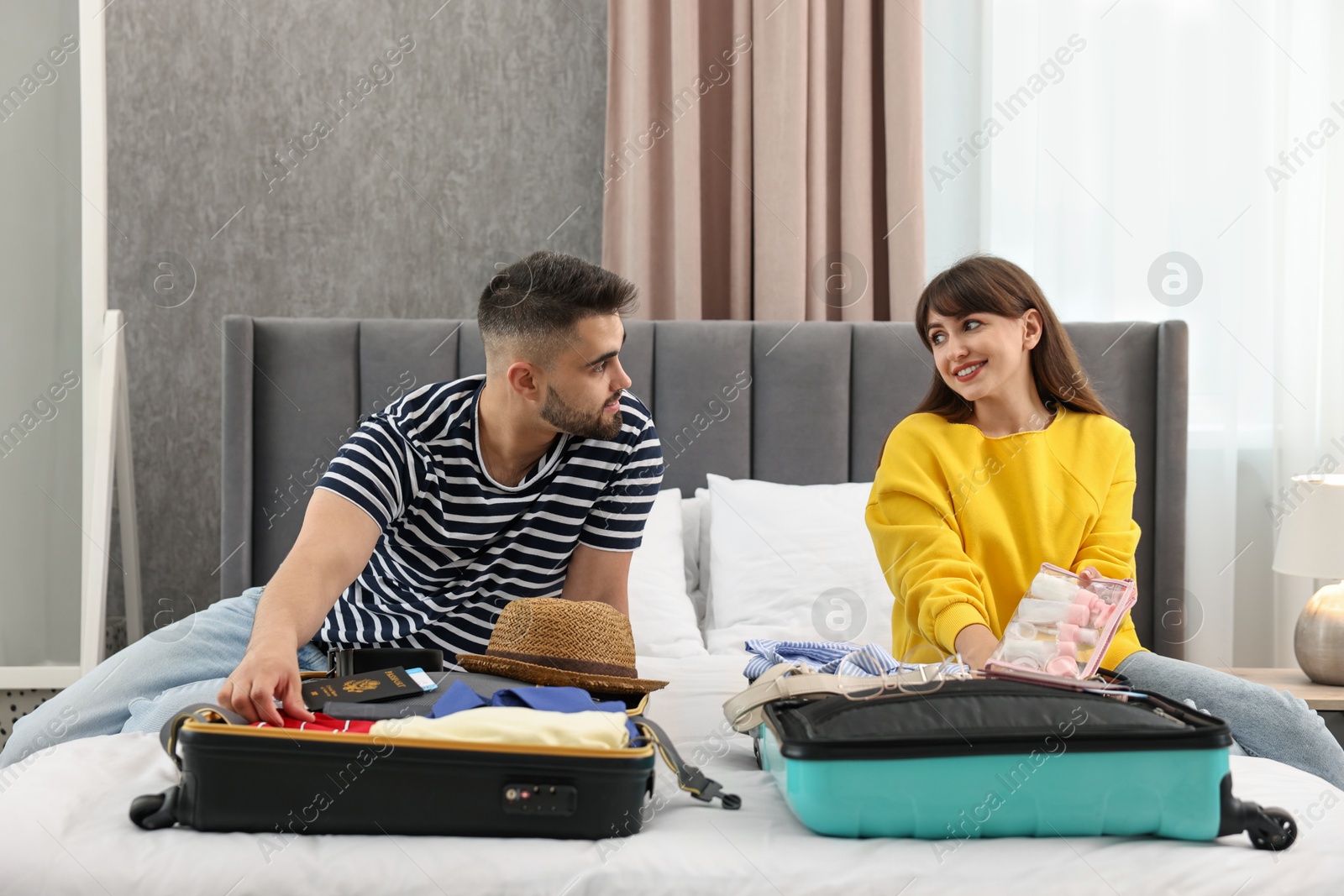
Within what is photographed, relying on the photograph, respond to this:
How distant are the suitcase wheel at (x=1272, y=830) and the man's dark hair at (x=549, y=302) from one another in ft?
3.26

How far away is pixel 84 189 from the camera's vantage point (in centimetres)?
211

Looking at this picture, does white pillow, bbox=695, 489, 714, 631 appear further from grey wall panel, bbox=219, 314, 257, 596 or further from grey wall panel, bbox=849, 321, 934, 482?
grey wall panel, bbox=219, 314, 257, 596

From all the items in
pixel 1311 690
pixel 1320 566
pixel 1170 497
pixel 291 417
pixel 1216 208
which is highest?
pixel 1216 208

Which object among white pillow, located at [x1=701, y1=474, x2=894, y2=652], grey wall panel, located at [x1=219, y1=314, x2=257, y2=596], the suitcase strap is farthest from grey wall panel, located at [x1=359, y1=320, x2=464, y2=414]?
the suitcase strap

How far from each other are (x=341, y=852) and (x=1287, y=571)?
1999 millimetres

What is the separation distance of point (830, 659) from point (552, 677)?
337mm

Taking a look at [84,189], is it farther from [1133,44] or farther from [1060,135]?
[1133,44]

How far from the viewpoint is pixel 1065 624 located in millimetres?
1120

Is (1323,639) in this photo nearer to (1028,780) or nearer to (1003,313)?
(1003,313)

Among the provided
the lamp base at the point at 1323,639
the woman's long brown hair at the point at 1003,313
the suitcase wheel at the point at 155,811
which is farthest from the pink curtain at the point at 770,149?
the suitcase wheel at the point at 155,811

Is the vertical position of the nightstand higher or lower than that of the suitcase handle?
lower

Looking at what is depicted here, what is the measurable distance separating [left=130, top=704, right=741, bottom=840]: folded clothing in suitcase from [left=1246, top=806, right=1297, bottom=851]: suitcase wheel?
51 cm

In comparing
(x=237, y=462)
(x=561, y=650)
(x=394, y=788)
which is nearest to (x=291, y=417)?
(x=237, y=462)

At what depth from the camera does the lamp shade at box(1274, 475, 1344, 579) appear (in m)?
1.99
